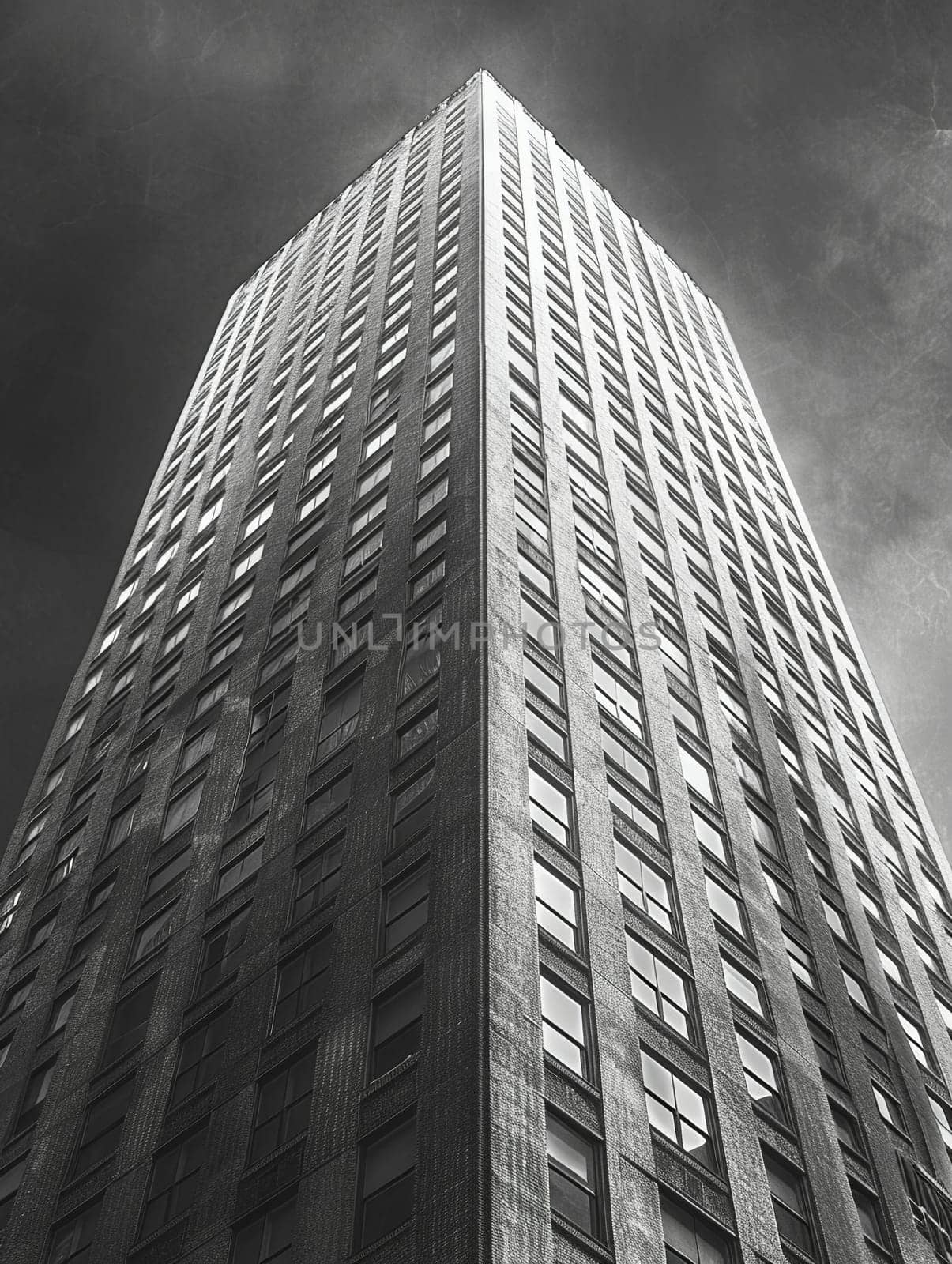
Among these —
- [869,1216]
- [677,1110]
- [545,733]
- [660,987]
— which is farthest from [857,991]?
[677,1110]

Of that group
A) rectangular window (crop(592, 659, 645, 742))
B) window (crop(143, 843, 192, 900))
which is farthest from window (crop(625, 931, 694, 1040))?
window (crop(143, 843, 192, 900))

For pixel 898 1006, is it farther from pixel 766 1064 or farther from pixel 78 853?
pixel 78 853

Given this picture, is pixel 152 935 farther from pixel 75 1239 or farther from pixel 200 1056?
pixel 75 1239

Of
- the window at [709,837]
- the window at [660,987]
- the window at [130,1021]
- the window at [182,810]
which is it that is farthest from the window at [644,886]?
the window at [182,810]

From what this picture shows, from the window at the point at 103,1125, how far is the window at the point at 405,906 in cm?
870

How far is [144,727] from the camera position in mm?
55125

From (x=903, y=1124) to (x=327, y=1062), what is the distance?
1784 cm

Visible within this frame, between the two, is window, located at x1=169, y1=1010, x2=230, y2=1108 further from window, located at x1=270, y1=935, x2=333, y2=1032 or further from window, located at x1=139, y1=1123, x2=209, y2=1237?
window, located at x1=270, y1=935, x2=333, y2=1032

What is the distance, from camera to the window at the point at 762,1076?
35094 millimetres

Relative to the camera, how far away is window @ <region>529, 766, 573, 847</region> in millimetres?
A: 35062

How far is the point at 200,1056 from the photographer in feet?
116

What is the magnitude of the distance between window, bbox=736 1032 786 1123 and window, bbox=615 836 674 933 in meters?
3.29

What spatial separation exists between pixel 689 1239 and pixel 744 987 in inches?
402

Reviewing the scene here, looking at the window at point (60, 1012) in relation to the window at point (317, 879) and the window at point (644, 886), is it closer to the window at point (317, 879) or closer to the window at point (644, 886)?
the window at point (317, 879)
